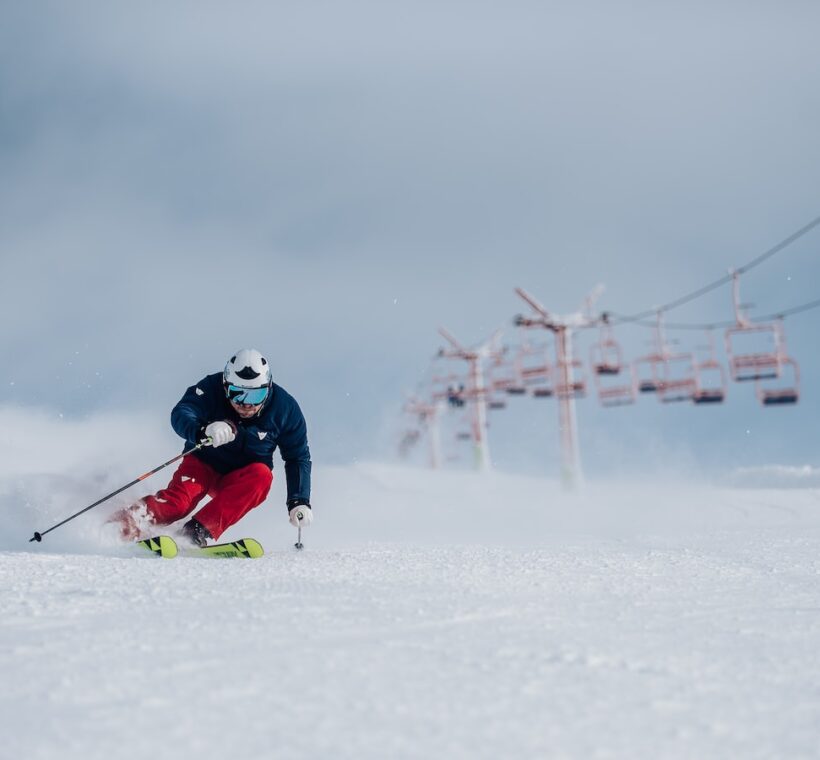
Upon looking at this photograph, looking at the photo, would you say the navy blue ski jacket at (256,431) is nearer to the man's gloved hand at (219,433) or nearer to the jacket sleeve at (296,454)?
the jacket sleeve at (296,454)

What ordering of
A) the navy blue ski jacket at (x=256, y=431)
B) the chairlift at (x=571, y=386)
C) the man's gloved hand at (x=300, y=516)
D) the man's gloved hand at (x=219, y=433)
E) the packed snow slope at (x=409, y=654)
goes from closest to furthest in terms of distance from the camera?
1. the packed snow slope at (x=409, y=654)
2. the man's gloved hand at (x=219, y=433)
3. the man's gloved hand at (x=300, y=516)
4. the navy blue ski jacket at (x=256, y=431)
5. the chairlift at (x=571, y=386)

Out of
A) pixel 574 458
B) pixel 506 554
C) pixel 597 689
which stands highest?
pixel 597 689

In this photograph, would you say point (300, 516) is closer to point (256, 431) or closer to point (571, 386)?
point (256, 431)

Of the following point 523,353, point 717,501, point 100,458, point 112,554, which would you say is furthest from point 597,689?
point 523,353

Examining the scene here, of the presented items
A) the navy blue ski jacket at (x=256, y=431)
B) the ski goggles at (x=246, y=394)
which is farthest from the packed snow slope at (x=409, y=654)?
the ski goggles at (x=246, y=394)

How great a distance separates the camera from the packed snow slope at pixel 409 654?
1.88 meters

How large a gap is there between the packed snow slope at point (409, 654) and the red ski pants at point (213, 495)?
0.46 meters

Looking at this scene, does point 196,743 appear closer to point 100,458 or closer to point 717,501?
point 100,458

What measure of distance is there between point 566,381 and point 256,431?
19.8 m

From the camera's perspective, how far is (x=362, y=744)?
6.00 ft

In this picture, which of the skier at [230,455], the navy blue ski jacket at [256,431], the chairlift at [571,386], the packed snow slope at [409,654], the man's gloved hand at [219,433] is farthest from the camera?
the chairlift at [571,386]

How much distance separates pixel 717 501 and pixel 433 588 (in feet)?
34.7

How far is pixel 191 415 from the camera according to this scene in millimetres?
5680

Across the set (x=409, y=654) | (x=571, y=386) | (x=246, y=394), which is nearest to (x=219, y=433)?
(x=246, y=394)
